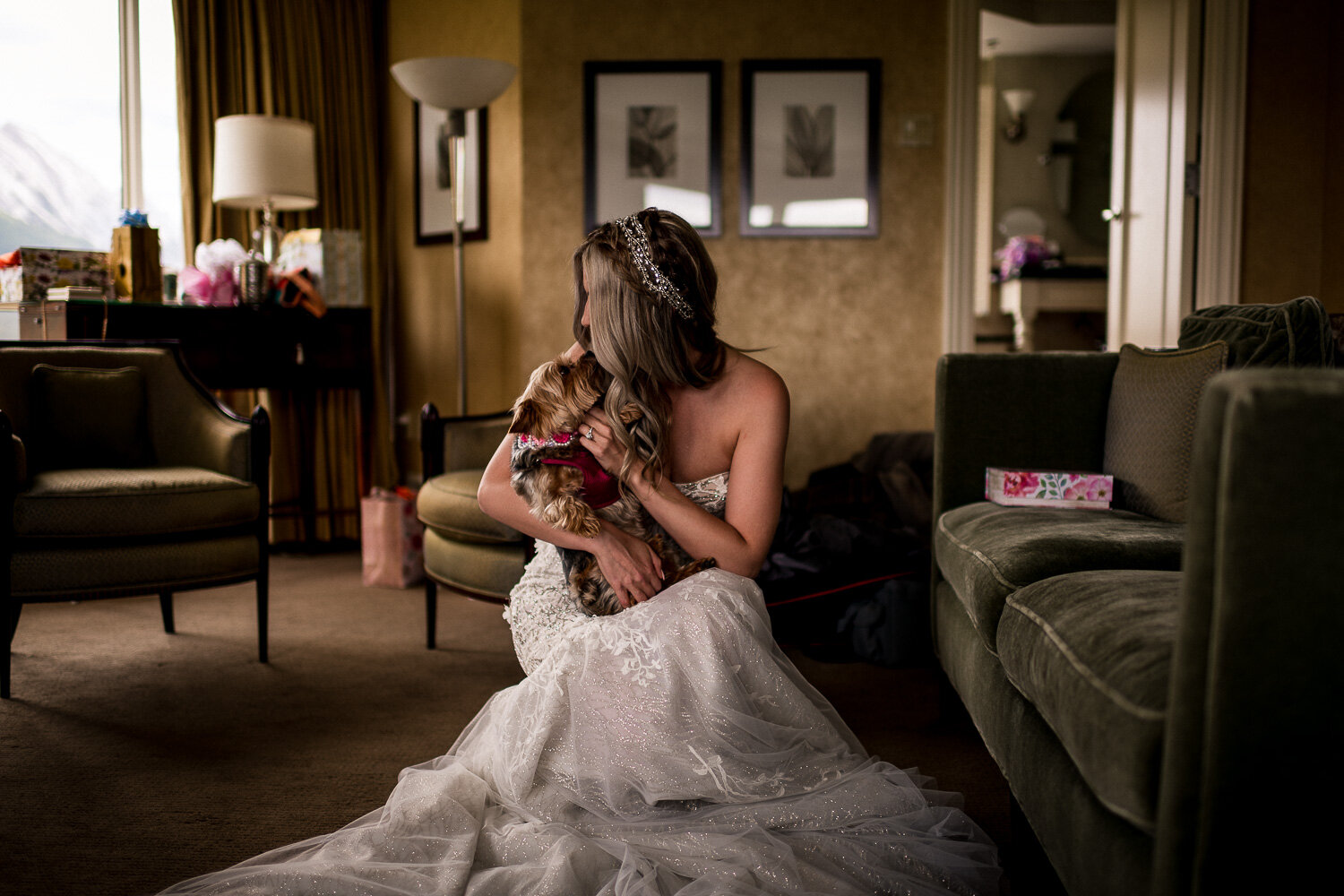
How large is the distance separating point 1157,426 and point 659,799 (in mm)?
1394

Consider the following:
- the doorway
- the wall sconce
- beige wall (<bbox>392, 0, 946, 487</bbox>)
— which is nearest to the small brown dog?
beige wall (<bbox>392, 0, 946, 487</bbox>)

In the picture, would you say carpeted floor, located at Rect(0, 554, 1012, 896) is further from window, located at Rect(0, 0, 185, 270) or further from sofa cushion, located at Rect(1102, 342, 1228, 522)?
window, located at Rect(0, 0, 185, 270)

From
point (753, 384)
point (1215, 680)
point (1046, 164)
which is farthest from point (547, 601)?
point (1046, 164)

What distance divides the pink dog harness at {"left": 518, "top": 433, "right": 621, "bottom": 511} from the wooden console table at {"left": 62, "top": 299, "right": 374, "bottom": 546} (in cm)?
253

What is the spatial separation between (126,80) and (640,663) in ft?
13.6

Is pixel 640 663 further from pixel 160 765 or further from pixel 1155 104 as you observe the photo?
pixel 1155 104

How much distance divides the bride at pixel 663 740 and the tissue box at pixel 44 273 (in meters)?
2.73

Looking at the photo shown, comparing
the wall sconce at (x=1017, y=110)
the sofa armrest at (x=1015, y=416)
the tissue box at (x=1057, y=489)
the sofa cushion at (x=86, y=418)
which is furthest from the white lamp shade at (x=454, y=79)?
the wall sconce at (x=1017, y=110)

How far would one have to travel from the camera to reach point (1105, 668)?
1084 millimetres

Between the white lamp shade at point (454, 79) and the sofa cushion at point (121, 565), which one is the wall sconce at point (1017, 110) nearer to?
the white lamp shade at point (454, 79)

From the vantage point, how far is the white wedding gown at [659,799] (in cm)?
126

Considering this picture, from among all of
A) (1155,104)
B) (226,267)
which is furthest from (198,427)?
(1155,104)

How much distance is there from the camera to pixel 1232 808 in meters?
0.88

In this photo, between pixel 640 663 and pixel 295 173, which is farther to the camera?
pixel 295 173
